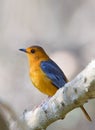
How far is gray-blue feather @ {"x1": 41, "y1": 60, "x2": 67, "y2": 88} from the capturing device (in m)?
4.25

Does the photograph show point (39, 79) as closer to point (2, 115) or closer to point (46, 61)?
point (46, 61)

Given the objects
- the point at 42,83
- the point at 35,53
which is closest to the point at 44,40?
the point at 35,53

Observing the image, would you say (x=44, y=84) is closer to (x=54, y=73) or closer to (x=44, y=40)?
(x=54, y=73)

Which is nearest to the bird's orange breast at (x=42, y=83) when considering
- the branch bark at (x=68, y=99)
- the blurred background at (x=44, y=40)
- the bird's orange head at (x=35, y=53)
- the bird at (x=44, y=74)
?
the bird at (x=44, y=74)

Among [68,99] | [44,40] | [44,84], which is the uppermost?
[68,99]

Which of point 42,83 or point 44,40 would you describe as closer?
point 42,83

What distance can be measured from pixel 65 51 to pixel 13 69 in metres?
0.79

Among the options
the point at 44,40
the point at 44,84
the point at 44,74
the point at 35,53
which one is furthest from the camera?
the point at 44,40

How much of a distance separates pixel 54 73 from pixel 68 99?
7.35ft

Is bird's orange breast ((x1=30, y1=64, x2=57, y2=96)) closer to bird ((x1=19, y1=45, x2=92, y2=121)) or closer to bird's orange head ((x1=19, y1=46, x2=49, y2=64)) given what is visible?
bird ((x1=19, y1=45, x2=92, y2=121))

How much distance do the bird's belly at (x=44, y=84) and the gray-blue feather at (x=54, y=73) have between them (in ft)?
0.12

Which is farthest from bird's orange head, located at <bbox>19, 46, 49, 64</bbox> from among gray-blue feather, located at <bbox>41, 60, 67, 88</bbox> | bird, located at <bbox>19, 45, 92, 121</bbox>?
gray-blue feather, located at <bbox>41, 60, 67, 88</bbox>

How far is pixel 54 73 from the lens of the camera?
175 inches

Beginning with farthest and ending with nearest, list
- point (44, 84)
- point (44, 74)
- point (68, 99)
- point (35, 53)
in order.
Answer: point (35, 53) < point (44, 74) < point (44, 84) < point (68, 99)
